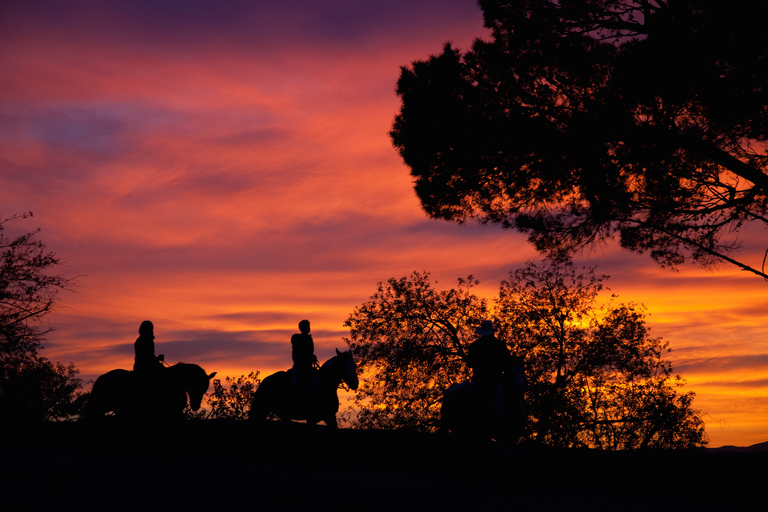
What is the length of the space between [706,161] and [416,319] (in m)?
12.7

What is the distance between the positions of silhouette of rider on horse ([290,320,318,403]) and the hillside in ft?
2.83

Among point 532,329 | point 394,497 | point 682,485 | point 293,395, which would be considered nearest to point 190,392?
point 293,395

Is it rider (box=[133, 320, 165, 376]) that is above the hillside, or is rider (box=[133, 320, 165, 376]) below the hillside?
above

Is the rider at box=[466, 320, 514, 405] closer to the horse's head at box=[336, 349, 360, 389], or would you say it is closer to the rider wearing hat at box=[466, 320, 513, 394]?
the rider wearing hat at box=[466, 320, 513, 394]

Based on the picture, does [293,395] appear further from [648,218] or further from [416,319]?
[416,319]

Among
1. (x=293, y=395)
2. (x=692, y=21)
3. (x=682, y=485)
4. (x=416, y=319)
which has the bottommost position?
(x=682, y=485)

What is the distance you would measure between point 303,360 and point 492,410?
418 centimetres

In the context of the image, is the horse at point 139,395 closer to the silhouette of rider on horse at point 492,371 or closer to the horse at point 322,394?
the horse at point 322,394

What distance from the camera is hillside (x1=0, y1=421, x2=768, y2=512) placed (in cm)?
843

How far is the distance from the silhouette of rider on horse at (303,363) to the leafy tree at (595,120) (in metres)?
6.86

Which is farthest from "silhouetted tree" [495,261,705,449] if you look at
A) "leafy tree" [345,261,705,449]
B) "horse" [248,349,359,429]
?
"horse" [248,349,359,429]

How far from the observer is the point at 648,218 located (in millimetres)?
15609

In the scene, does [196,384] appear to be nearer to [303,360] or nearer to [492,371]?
[303,360]

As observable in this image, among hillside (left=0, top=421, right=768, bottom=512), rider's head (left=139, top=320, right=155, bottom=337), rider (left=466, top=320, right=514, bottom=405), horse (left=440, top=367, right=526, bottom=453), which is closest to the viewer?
hillside (left=0, top=421, right=768, bottom=512)
